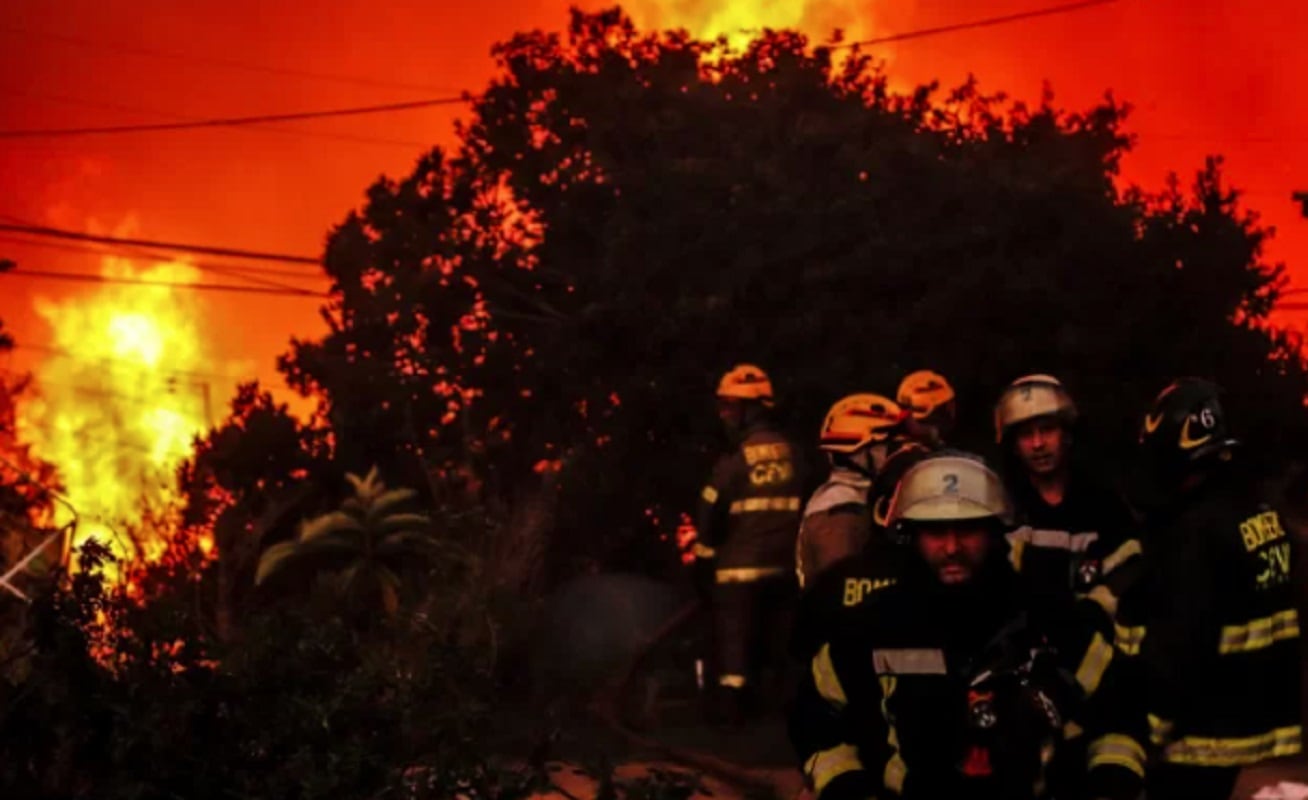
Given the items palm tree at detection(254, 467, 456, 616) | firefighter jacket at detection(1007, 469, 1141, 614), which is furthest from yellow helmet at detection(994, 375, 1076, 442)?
palm tree at detection(254, 467, 456, 616)

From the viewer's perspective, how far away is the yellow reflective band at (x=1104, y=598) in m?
6.30

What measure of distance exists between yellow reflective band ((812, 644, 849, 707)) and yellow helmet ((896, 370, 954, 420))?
8.23 meters

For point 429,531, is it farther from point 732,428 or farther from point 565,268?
point 732,428

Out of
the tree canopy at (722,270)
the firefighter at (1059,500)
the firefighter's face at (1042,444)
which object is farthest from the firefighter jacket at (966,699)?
the tree canopy at (722,270)

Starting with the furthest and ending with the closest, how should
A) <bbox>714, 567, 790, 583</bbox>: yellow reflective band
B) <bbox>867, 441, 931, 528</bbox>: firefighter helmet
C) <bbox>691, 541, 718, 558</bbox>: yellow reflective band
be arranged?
<bbox>691, 541, 718, 558</bbox>: yellow reflective band → <bbox>714, 567, 790, 583</bbox>: yellow reflective band → <bbox>867, 441, 931, 528</bbox>: firefighter helmet

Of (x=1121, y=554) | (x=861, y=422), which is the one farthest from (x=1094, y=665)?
(x=861, y=422)

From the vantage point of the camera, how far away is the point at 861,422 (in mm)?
12328

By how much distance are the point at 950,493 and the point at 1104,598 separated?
89 centimetres

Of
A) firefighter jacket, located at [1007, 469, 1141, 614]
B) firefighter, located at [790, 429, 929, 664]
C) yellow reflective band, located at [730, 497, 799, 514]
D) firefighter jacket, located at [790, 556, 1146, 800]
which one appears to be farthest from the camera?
yellow reflective band, located at [730, 497, 799, 514]

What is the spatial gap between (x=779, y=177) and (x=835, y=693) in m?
15.6

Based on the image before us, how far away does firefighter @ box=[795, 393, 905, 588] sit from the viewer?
484 inches

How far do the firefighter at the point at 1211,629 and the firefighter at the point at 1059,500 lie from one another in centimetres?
15

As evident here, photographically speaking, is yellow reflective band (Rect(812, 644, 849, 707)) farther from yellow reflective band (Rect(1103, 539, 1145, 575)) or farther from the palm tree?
the palm tree

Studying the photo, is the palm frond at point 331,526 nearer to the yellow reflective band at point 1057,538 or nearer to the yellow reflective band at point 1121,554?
the yellow reflective band at point 1057,538
